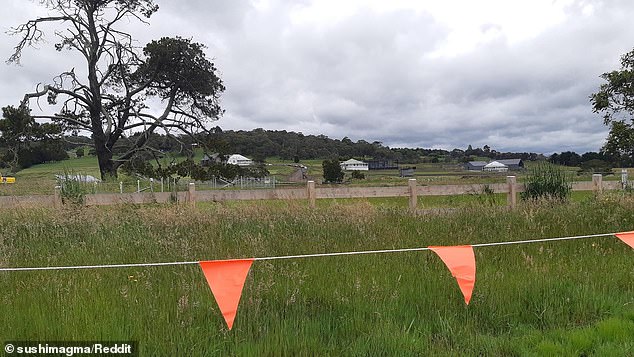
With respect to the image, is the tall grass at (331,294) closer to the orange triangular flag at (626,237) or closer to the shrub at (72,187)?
the orange triangular flag at (626,237)

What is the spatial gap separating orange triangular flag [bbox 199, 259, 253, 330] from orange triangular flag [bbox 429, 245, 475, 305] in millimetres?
1840

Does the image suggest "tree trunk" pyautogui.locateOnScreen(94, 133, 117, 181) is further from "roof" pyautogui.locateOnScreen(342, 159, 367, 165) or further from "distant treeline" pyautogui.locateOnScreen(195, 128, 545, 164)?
"roof" pyautogui.locateOnScreen(342, 159, 367, 165)

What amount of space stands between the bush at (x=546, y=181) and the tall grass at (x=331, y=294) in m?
5.98

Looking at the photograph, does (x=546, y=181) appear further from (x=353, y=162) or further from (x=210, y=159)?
(x=353, y=162)

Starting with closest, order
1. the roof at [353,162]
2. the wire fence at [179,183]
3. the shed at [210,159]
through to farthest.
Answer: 1. the wire fence at [179,183]
2. the shed at [210,159]
3. the roof at [353,162]

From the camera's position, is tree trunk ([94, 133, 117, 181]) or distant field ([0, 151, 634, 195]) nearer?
distant field ([0, 151, 634, 195])

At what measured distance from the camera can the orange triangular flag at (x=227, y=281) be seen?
3523 millimetres

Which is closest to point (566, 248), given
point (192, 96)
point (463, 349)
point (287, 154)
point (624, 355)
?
point (624, 355)

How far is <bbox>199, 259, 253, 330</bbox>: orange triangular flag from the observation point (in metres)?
3.52

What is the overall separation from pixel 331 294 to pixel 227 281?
3.74 feet

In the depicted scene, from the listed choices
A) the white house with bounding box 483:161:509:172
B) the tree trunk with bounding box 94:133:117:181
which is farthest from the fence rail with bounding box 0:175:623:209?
the white house with bounding box 483:161:509:172

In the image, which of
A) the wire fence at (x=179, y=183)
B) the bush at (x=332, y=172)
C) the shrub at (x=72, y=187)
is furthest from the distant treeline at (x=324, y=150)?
the shrub at (x=72, y=187)

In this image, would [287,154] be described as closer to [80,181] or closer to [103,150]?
[103,150]

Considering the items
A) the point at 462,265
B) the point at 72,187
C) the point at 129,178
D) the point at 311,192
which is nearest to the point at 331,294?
the point at 462,265
